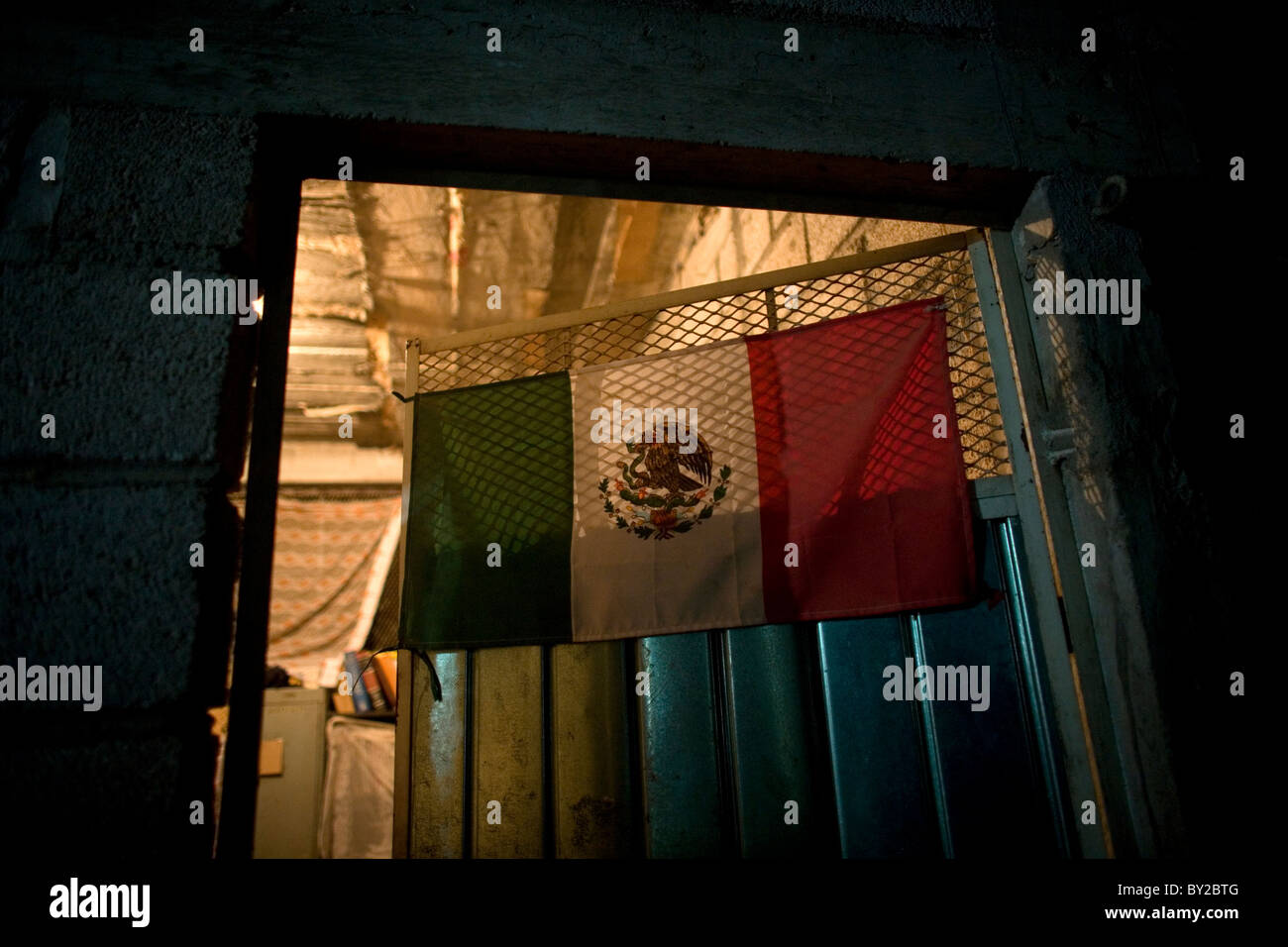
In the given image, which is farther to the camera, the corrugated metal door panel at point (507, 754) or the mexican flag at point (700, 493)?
the corrugated metal door panel at point (507, 754)

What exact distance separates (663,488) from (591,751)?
103cm

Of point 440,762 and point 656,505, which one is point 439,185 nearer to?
point 656,505

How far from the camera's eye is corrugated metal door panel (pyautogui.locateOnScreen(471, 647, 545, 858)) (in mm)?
2354

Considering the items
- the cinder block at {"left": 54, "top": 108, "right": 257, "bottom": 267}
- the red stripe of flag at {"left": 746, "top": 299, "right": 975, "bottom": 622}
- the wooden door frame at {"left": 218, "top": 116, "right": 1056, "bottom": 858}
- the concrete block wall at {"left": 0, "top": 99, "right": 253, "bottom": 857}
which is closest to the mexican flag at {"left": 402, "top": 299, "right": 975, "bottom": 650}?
the red stripe of flag at {"left": 746, "top": 299, "right": 975, "bottom": 622}

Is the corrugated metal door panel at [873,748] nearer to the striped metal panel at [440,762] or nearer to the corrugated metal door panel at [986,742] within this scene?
the corrugated metal door panel at [986,742]

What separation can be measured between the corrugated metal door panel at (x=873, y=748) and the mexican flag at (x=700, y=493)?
13 cm

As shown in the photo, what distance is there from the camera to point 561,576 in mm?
2477

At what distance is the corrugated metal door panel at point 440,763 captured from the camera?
2.39 m

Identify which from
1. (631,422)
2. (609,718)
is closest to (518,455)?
(631,422)

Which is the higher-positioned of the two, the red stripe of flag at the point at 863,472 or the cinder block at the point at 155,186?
the cinder block at the point at 155,186

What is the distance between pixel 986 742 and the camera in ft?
6.79

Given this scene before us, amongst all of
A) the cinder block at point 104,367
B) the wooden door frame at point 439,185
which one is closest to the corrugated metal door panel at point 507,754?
the wooden door frame at point 439,185
